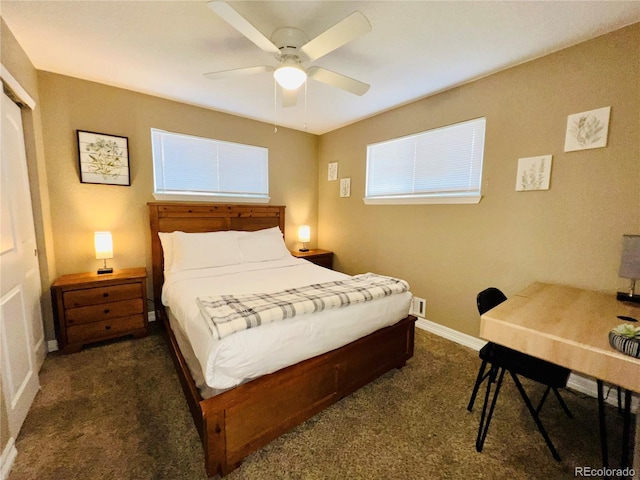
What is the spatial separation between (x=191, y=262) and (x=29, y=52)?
2.01m

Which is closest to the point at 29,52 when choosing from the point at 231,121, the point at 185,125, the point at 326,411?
the point at 185,125

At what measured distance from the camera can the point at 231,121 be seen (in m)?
3.33

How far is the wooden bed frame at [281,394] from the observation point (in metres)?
1.26

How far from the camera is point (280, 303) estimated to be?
5.08 ft

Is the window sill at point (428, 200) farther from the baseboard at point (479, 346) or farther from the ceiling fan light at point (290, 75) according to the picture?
the ceiling fan light at point (290, 75)

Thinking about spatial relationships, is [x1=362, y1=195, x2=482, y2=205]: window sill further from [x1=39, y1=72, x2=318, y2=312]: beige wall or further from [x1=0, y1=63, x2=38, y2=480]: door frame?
[x1=0, y1=63, x2=38, y2=480]: door frame

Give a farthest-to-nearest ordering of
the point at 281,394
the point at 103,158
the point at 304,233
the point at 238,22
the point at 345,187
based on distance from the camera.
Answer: the point at 304,233 < the point at 345,187 < the point at 103,158 < the point at 281,394 < the point at 238,22

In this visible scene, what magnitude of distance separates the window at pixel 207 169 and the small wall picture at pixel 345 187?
1058mm

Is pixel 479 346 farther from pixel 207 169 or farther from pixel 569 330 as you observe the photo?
pixel 207 169

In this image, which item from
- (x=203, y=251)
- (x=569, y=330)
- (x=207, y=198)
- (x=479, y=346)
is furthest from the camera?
(x=207, y=198)

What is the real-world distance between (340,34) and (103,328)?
2.99 metres

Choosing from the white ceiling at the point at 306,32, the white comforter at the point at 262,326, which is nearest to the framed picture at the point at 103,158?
the white ceiling at the point at 306,32

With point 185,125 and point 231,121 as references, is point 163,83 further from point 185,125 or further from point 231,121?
point 231,121

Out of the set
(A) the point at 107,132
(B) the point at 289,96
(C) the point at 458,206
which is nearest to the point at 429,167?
(C) the point at 458,206
